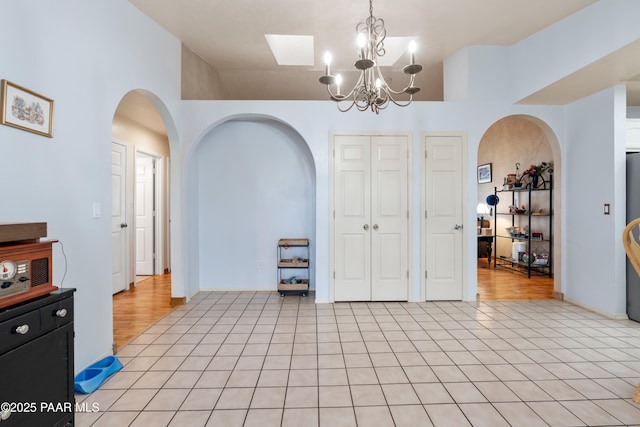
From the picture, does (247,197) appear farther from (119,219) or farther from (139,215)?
(139,215)

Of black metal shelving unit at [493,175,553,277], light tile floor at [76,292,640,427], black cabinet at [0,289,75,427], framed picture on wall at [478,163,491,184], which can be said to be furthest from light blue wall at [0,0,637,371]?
framed picture on wall at [478,163,491,184]

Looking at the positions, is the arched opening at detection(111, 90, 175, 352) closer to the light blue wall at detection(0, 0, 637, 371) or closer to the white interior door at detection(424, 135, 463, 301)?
the light blue wall at detection(0, 0, 637, 371)

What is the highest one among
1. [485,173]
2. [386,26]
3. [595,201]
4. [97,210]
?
[386,26]

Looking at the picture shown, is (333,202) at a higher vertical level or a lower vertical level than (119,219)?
higher

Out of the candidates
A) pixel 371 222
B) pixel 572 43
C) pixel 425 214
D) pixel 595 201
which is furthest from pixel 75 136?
pixel 595 201

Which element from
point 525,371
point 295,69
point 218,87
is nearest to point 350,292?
point 525,371

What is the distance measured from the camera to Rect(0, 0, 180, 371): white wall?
1783 millimetres

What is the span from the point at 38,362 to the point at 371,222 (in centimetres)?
318

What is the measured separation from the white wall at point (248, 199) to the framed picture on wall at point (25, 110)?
8.04ft

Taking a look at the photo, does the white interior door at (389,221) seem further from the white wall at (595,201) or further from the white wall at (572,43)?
the white wall at (595,201)

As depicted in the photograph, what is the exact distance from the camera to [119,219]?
439cm

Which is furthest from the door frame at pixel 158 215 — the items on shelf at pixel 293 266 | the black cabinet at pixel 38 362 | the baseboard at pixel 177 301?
the black cabinet at pixel 38 362

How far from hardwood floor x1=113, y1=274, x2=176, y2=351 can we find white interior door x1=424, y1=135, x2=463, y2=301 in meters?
3.22

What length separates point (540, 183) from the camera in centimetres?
552
